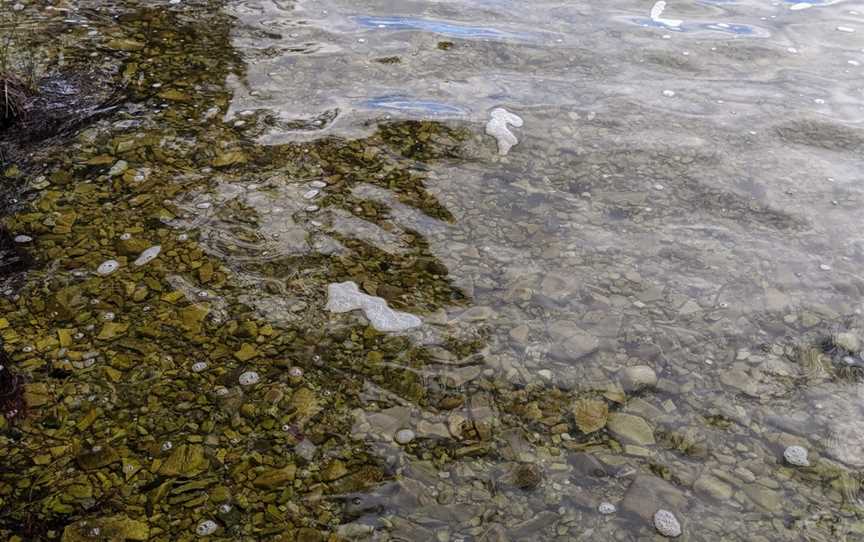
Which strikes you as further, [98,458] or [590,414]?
[590,414]

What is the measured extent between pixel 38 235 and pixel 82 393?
1330 mm

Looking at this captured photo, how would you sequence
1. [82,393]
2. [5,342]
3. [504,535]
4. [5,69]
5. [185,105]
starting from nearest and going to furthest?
[504,535] < [82,393] < [5,342] < [5,69] < [185,105]

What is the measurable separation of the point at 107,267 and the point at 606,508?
2.86 meters

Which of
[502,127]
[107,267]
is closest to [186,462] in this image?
[107,267]

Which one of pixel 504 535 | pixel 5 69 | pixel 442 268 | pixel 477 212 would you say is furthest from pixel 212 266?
pixel 5 69

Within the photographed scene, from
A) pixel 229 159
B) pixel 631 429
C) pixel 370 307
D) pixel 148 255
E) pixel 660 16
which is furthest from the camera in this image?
pixel 660 16

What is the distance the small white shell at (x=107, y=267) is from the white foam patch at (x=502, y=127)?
2.65m

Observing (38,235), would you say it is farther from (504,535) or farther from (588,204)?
(588,204)

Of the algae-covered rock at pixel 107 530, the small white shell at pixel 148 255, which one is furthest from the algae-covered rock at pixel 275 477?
Answer: the small white shell at pixel 148 255

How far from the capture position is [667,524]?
8.92 ft

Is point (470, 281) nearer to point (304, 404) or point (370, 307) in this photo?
point (370, 307)

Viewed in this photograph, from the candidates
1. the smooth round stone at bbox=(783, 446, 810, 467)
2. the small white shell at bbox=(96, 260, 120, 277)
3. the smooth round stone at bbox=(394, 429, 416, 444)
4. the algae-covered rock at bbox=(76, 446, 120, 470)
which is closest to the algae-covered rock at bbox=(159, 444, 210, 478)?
the algae-covered rock at bbox=(76, 446, 120, 470)

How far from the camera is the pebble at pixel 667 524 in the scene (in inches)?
106

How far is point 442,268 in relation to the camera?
12.9ft
